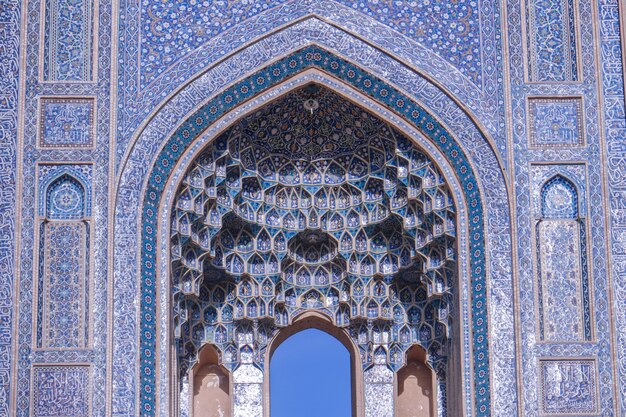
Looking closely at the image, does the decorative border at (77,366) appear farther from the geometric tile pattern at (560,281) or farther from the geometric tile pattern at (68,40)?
the geometric tile pattern at (560,281)

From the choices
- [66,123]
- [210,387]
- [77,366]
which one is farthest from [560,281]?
[66,123]

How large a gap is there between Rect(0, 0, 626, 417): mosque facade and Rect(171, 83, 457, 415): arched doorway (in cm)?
2

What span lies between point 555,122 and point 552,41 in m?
0.61

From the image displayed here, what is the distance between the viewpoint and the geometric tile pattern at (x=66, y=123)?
1211cm

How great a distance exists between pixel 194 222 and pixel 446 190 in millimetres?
1762

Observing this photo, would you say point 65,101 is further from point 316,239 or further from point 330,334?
point 330,334

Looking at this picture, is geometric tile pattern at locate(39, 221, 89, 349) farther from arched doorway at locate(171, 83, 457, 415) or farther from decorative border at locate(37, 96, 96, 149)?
arched doorway at locate(171, 83, 457, 415)

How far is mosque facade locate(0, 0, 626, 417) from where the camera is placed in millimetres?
11766

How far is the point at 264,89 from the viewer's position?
12312mm

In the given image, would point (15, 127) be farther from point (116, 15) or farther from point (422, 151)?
point (422, 151)

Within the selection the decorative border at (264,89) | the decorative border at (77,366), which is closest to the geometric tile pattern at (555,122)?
the decorative border at (264,89)

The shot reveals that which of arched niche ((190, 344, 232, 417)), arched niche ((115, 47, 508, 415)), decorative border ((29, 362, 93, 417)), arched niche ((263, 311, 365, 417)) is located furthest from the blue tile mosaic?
arched niche ((263, 311, 365, 417))

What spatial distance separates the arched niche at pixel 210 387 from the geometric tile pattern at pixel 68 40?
2244 mm

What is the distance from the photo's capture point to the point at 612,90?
12.2 metres
